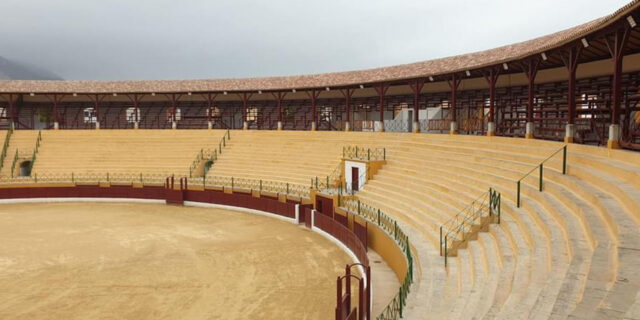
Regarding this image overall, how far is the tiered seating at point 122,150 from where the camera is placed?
35.9 m

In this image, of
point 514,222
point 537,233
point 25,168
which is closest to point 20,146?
point 25,168

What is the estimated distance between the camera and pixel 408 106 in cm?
3972

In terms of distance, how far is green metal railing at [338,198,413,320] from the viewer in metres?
9.81

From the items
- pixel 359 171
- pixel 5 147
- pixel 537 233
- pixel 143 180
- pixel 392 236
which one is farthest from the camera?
pixel 5 147

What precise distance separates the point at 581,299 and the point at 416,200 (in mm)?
13017

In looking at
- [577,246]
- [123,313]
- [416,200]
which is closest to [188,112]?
[416,200]

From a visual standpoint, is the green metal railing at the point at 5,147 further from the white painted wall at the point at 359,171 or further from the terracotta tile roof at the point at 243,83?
the white painted wall at the point at 359,171

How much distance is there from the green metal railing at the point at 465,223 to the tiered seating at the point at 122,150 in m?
24.5

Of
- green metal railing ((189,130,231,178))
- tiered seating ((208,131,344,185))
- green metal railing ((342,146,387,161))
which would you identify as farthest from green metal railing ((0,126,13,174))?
green metal railing ((342,146,387,161))

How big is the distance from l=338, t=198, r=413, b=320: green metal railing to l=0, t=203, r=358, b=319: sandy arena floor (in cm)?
189

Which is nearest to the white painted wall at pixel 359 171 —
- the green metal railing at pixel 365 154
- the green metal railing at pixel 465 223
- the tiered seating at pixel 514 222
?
the green metal railing at pixel 365 154

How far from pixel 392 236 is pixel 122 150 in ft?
95.5

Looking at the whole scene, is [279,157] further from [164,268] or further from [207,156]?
[164,268]

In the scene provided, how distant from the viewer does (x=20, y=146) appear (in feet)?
128
